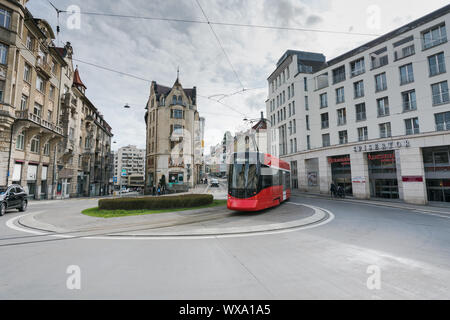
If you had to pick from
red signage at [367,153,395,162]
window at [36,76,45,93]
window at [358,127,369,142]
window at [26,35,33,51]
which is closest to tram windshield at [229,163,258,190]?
red signage at [367,153,395,162]

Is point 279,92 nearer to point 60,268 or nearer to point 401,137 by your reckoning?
point 401,137

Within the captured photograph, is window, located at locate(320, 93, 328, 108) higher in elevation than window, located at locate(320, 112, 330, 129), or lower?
higher

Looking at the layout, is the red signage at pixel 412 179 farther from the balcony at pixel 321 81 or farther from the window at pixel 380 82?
the balcony at pixel 321 81

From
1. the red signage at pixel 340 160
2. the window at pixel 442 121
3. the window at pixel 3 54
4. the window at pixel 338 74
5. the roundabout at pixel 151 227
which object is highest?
the window at pixel 338 74

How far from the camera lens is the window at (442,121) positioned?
1878 cm

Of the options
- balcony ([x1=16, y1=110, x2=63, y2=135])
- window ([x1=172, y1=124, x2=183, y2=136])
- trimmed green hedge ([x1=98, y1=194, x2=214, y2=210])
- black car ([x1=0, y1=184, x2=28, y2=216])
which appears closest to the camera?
black car ([x1=0, y1=184, x2=28, y2=216])

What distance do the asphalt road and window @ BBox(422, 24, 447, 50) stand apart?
2119cm

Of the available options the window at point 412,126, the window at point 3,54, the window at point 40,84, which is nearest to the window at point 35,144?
the window at point 40,84

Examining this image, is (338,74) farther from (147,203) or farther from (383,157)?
(147,203)

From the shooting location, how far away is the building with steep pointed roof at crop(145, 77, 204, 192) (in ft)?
131

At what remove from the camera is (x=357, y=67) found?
26.5 meters

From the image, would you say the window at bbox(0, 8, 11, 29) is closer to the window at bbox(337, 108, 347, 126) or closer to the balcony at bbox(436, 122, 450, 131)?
the window at bbox(337, 108, 347, 126)

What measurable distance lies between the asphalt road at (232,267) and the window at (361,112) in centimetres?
2092
